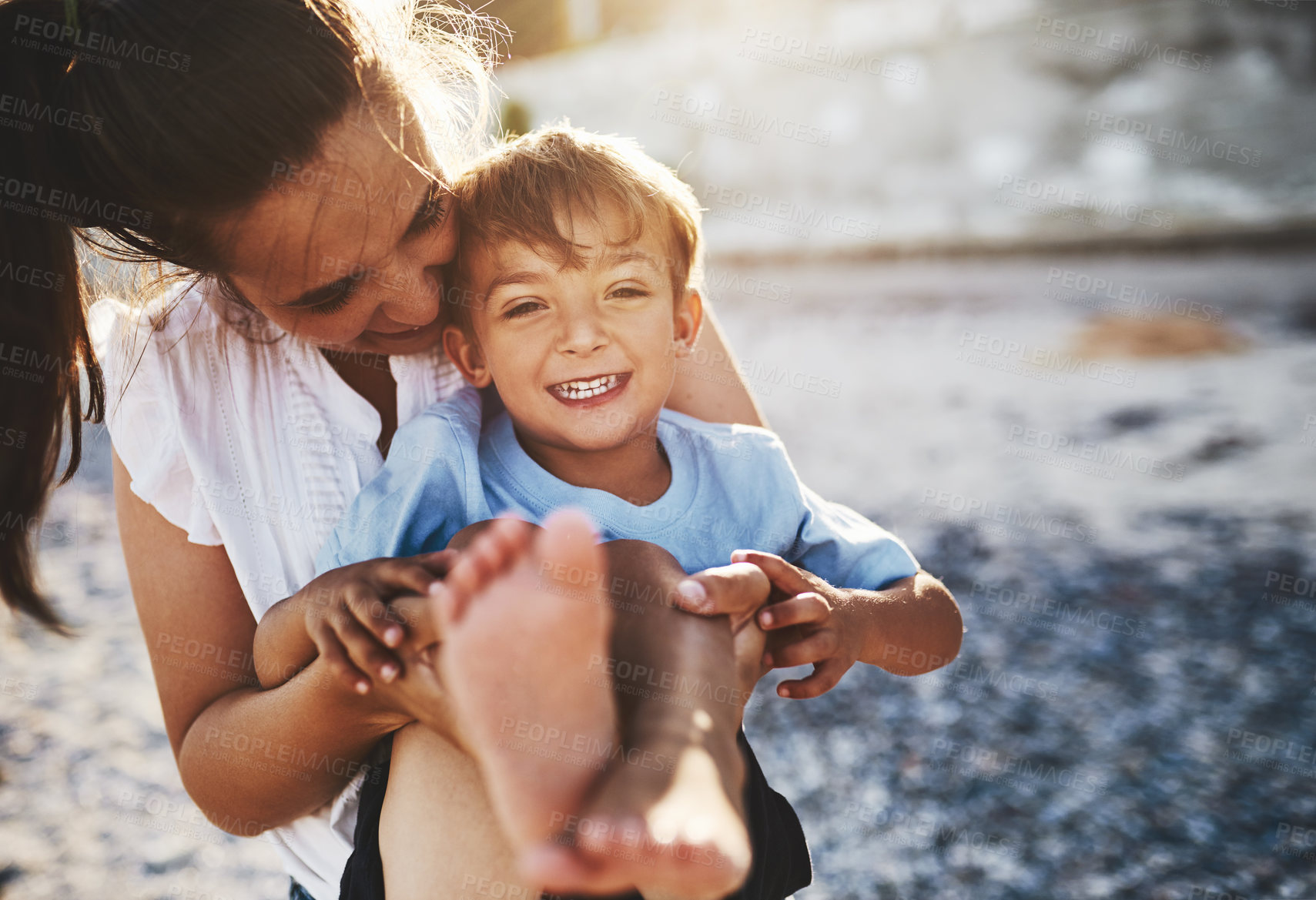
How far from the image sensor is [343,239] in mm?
1299

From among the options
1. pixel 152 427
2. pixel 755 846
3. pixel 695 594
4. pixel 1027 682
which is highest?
pixel 152 427

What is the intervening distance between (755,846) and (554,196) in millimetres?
1073

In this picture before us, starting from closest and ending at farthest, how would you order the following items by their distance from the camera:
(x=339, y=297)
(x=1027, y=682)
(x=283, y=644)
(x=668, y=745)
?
(x=668, y=745) < (x=283, y=644) < (x=339, y=297) < (x=1027, y=682)

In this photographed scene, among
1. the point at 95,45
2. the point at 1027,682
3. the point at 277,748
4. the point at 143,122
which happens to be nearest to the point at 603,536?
the point at 277,748

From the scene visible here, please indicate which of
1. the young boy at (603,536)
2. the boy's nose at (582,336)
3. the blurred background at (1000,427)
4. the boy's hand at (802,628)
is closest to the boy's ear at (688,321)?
the young boy at (603,536)

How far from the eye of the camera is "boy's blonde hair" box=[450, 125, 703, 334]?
1.52m

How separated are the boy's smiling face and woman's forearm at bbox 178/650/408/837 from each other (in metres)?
0.58

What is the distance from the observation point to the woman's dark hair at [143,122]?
1.20 m

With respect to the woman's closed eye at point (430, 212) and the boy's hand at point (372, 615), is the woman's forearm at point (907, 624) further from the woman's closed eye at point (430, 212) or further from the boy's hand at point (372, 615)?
the woman's closed eye at point (430, 212)

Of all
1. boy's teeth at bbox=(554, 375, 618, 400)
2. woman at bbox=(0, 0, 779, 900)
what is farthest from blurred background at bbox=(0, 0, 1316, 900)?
boy's teeth at bbox=(554, 375, 618, 400)

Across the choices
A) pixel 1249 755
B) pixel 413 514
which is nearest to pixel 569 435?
pixel 413 514

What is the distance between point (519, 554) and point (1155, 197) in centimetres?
924

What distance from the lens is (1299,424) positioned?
193 inches

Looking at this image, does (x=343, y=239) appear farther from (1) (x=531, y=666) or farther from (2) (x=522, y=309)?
(1) (x=531, y=666)
